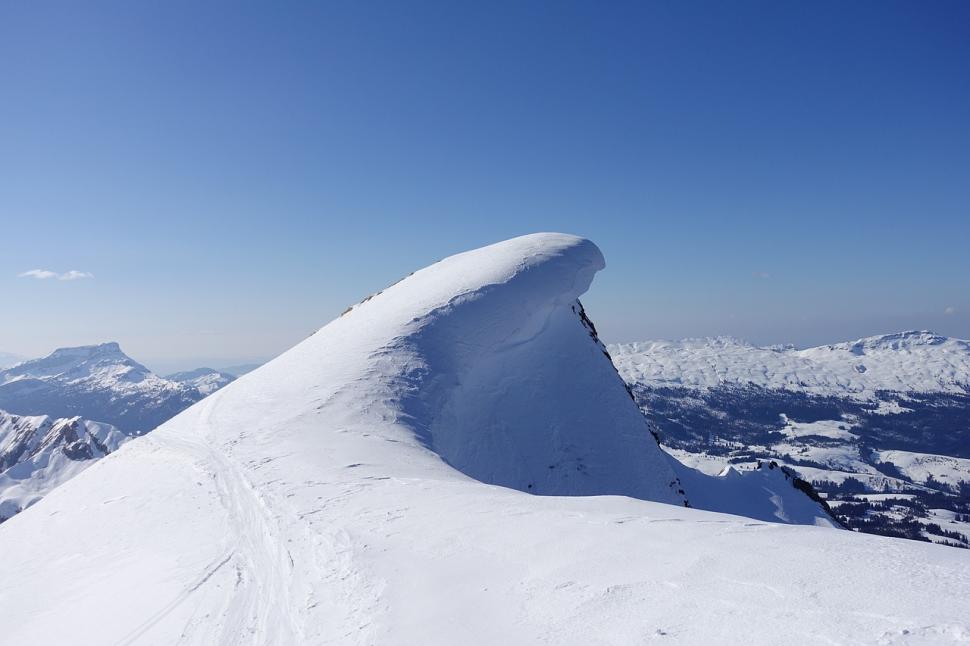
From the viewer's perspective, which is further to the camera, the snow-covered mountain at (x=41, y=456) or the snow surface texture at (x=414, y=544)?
the snow-covered mountain at (x=41, y=456)

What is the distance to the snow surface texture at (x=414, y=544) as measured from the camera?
6254 mm

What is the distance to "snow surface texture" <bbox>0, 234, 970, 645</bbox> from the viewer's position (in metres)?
6.25

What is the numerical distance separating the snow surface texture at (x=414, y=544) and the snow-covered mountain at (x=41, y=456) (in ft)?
585

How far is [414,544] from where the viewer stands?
1069 cm

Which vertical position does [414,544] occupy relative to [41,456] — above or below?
above

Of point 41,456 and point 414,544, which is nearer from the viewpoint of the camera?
point 414,544

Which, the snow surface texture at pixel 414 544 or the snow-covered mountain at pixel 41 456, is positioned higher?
the snow surface texture at pixel 414 544

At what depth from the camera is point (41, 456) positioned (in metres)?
172

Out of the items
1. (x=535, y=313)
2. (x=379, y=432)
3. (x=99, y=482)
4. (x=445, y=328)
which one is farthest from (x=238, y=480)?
(x=535, y=313)

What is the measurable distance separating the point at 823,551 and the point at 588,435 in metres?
23.3

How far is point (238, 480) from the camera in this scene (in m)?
17.1

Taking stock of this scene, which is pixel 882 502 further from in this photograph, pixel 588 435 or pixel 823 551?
pixel 823 551

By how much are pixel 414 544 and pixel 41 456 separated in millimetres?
227297

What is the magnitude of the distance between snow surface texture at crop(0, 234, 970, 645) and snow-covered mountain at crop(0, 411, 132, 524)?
178 meters
